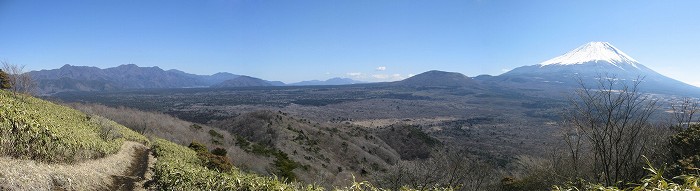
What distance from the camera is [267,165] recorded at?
36188mm

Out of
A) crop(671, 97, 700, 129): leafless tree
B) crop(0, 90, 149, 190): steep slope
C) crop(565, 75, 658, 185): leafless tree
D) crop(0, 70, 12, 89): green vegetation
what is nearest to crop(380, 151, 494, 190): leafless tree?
crop(565, 75, 658, 185): leafless tree

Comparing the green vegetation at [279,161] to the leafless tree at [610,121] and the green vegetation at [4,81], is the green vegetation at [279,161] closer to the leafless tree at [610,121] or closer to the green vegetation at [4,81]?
the green vegetation at [4,81]

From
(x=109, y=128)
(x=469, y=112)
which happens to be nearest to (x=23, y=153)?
(x=109, y=128)

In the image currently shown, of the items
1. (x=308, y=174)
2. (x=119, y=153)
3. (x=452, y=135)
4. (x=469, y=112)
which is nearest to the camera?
(x=119, y=153)

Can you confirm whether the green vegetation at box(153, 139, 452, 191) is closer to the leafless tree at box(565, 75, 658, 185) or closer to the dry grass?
the dry grass

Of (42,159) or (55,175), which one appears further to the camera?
(42,159)

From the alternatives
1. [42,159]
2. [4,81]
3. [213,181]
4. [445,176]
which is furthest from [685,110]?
[4,81]

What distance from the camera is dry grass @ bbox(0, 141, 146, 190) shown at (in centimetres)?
719

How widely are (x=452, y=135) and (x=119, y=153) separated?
351 feet

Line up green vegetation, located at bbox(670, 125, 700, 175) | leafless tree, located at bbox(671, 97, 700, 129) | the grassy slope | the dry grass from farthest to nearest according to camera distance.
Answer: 1. green vegetation, located at bbox(670, 125, 700, 175)
2. leafless tree, located at bbox(671, 97, 700, 129)
3. the grassy slope
4. the dry grass

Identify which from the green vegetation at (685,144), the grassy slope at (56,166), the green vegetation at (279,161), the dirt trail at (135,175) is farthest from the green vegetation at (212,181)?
the green vegetation at (279,161)

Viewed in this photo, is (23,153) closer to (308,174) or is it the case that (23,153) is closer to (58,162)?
(58,162)

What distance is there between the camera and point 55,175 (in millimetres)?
8508

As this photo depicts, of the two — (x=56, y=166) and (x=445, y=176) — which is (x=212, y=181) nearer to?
(x=56, y=166)
